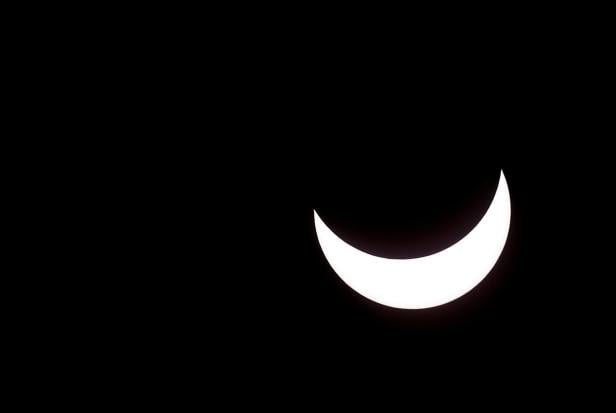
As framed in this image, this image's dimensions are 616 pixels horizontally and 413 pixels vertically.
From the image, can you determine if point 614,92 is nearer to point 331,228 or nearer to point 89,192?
point 331,228

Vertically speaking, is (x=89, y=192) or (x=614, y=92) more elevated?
(x=614, y=92)

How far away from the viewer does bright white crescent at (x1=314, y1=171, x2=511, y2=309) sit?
253 cm

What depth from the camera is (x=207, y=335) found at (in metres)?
3.03

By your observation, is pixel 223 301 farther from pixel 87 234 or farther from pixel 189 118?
pixel 189 118

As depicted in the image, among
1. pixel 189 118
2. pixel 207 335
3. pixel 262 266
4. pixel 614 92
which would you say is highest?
pixel 614 92

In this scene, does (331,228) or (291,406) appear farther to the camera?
(291,406)

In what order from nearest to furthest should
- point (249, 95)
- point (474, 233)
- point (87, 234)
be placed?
1. point (474, 233)
2. point (249, 95)
3. point (87, 234)

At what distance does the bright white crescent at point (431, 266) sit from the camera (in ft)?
8.30

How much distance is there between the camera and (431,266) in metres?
2.54

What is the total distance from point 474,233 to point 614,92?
93 centimetres

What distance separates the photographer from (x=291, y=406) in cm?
310

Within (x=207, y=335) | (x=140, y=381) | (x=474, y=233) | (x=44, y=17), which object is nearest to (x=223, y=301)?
(x=207, y=335)

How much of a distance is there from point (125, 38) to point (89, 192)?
0.76 metres

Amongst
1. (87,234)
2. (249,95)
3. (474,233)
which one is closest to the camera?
(474,233)
